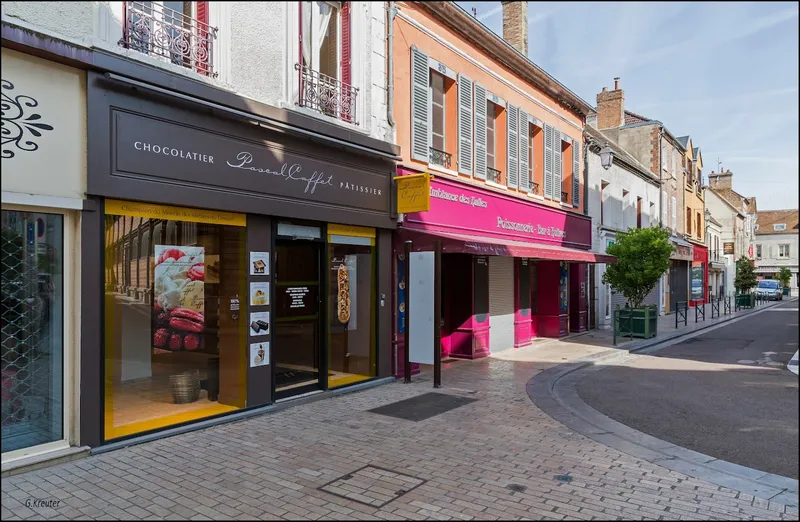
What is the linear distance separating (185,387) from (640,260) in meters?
12.6

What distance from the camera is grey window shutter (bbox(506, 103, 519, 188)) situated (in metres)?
13.0

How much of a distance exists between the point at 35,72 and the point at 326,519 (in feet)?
15.3

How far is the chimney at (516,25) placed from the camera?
15.6 meters

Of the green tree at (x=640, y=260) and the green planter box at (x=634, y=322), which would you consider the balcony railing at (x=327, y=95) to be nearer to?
the green tree at (x=640, y=260)

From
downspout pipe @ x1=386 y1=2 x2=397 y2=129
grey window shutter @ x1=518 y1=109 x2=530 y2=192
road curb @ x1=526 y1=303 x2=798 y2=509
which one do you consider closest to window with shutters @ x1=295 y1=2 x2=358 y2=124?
downspout pipe @ x1=386 y1=2 x2=397 y2=129

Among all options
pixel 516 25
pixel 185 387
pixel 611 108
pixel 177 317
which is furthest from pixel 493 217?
pixel 611 108

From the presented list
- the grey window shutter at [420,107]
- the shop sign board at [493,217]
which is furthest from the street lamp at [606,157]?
the grey window shutter at [420,107]

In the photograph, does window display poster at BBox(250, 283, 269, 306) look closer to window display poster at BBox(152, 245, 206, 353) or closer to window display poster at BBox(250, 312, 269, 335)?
window display poster at BBox(250, 312, 269, 335)

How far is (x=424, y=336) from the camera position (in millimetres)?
8711

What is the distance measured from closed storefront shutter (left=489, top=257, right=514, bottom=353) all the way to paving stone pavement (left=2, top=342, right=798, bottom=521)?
5.98 m

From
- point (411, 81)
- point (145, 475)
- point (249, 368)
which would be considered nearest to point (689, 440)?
point (249, 368)

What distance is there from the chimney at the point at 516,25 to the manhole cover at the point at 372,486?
45.0 feet

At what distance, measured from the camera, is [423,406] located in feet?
24.2
